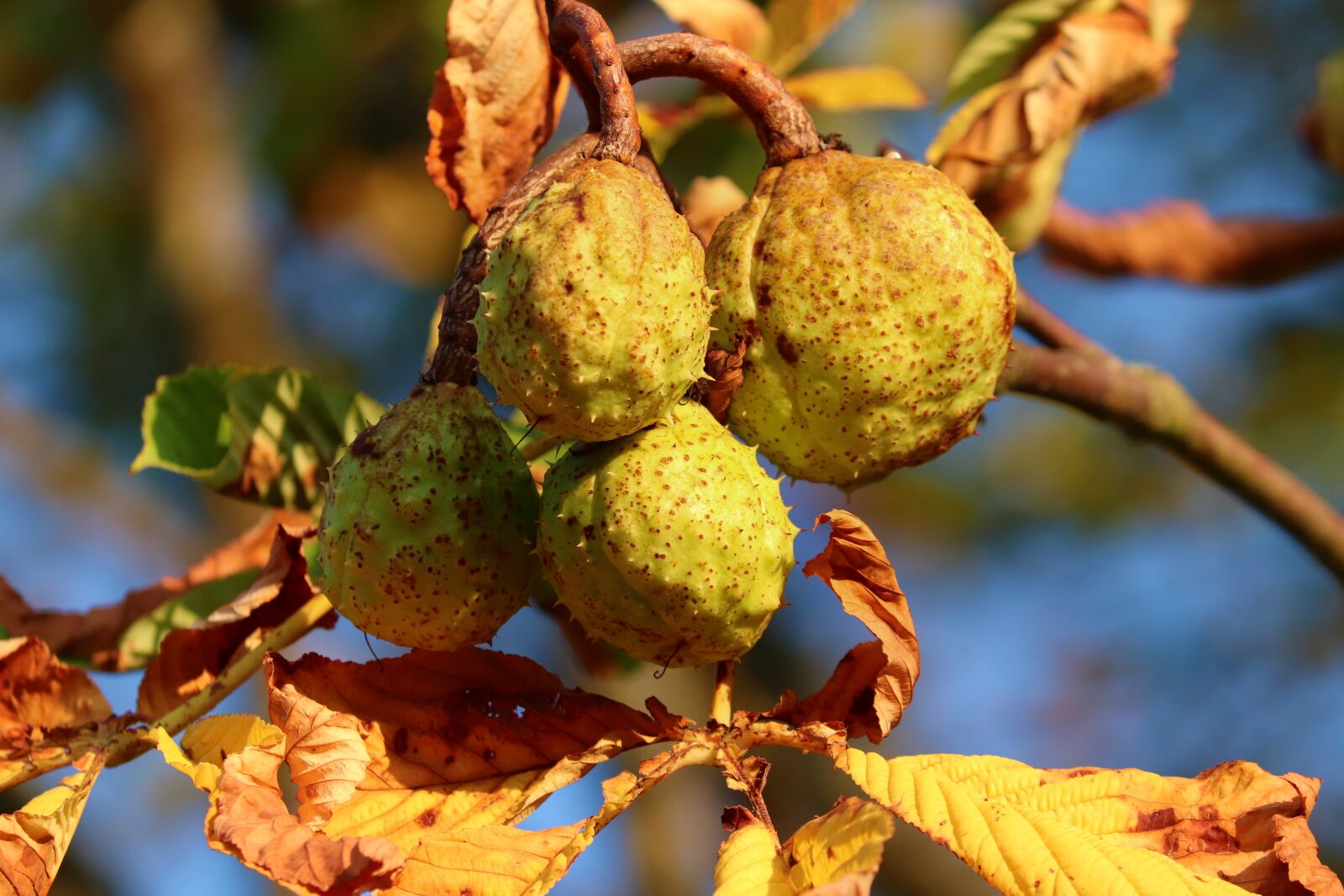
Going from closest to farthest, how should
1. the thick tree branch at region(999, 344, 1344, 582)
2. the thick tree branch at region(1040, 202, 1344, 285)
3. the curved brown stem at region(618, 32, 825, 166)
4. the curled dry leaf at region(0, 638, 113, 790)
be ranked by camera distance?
the curved brown stem at region(618, 32, 825, 166)
the curled dry leaf at region(0, 638, 113, 790)
the thick tree branch at region(999, 344, 1344, 582)
the thick tree branch at region(1040, 202, 1344, 285)

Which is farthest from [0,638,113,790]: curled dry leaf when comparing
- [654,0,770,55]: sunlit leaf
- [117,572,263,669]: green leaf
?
[654,0,770,55]: sunlit leaf

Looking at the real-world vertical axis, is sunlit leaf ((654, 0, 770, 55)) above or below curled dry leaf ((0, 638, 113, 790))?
above

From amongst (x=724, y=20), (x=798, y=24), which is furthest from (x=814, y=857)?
(x=798, y=24)

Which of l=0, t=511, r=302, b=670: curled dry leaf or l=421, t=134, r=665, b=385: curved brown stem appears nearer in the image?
l=421, t=134, r=665, b=385: curved brown stem

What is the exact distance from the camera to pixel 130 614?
2023 mm

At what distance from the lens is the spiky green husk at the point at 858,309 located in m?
1.38

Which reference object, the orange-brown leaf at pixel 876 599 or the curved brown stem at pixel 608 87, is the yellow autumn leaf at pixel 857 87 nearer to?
the curved brown stem at pixel 608 87

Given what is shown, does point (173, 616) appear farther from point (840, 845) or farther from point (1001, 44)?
point (1001, 44)

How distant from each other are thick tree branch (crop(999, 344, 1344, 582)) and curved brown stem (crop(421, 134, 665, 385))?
69 cm

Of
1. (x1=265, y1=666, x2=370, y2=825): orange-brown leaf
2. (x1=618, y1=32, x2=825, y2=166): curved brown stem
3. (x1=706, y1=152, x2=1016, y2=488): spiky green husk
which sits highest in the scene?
(x1=618, y1=32, x2=825, y2=166): curved brown stem

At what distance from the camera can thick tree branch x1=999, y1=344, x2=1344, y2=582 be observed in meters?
1.89

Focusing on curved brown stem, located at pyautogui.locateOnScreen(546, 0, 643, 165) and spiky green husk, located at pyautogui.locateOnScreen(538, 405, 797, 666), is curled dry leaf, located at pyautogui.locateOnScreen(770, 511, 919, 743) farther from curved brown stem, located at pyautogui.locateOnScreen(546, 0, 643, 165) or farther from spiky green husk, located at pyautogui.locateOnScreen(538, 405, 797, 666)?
curved brown stem, located at pyautogui.locateOnScreen(546, 0, 643, 165)

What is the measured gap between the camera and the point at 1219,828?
134 centimetres

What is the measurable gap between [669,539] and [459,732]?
1.27ft
